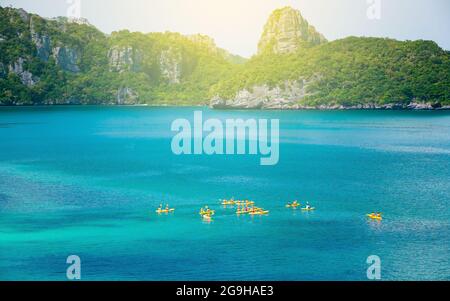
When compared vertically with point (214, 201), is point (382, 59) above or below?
above

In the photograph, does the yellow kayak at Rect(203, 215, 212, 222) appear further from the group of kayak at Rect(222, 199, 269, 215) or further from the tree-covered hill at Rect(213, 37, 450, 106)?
the tree-covered hill at Rect(213, 37, 450, 106)

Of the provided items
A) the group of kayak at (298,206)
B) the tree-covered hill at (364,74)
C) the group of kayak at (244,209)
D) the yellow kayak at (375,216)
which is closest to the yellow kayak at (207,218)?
the group of kayak at (244,209)

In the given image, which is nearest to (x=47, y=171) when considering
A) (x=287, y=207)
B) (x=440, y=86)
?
(x=287, y=207)

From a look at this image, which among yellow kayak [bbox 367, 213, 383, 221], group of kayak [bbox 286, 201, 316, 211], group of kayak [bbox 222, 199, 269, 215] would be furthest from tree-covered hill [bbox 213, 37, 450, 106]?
yellow kayak [bbox 367, 213, 383, 221]

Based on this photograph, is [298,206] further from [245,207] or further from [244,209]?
[244,209]

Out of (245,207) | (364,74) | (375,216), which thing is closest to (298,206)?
(245,207)
